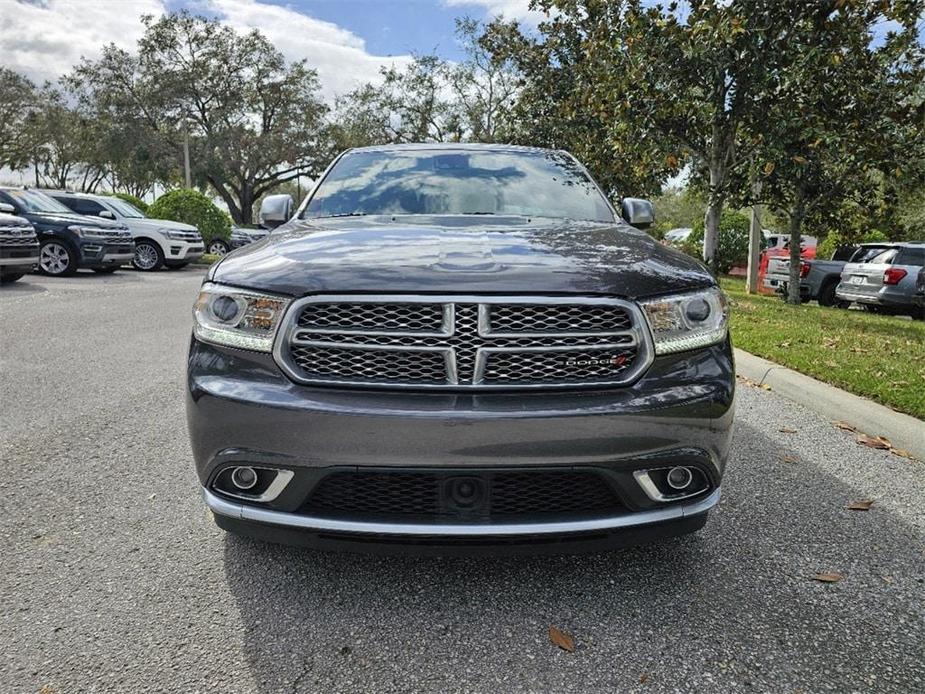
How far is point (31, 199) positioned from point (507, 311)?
595 inches

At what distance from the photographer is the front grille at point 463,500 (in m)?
2.11

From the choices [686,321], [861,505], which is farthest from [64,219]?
[861,505]

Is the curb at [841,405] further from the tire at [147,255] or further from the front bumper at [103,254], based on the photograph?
the tire at [147,255]

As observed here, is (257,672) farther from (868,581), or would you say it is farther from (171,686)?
(868,581)

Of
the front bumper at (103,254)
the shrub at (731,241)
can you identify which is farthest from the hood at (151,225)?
the shrub at (731,241)

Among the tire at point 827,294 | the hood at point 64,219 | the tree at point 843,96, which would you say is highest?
the tree at point 843,96

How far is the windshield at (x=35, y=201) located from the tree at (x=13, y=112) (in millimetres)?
30005

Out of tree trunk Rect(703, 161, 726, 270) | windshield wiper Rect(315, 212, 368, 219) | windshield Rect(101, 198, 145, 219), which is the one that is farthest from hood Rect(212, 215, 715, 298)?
windshield Rect(101, 198, 145, 219)

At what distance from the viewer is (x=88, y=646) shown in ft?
6.82

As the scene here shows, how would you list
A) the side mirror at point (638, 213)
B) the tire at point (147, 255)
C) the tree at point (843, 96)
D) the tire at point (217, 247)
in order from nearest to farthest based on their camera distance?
the side mirror at point (638, 213) < the tree at point (843, 96) < the tire at point (147, 255) < the tire at point (217, 247)

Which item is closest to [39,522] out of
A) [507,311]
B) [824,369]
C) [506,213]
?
[507,311]

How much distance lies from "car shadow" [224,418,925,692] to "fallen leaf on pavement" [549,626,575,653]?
2cm

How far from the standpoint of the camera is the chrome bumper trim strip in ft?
6.79

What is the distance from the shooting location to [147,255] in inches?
677
